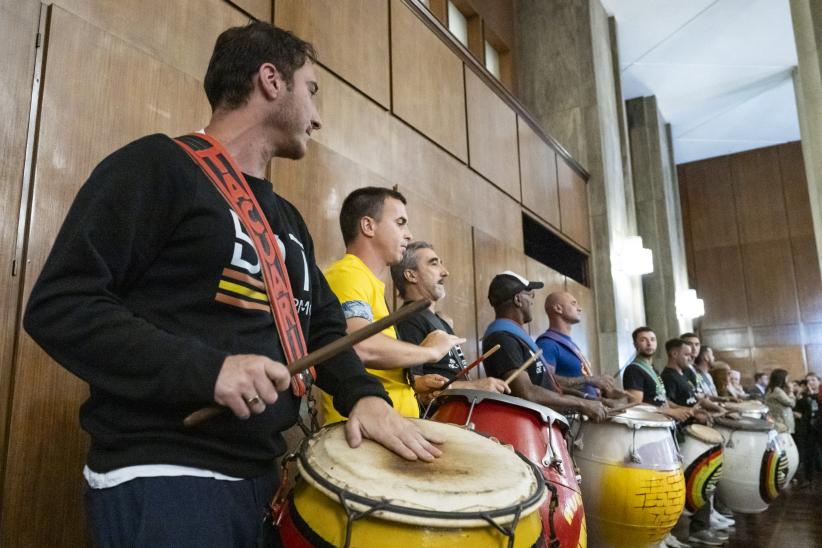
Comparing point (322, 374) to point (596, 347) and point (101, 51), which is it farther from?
point (596, 347)

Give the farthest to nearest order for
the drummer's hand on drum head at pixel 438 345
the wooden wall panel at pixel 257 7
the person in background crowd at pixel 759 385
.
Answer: the person in background crowd at pixel 759 385
the wooden wall panel at pixel 257 7
the drummer's hand on drum head at pixel 438 345

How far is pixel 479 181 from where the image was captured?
4809 mm

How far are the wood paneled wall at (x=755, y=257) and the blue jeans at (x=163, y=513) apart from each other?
1289 cm

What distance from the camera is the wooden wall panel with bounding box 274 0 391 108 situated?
10.2 feet

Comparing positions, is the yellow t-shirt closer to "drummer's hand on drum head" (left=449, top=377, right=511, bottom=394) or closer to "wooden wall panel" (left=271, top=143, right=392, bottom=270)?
"drummer's hand on drum head" (left=449, top=377, right=511, bottom=394)

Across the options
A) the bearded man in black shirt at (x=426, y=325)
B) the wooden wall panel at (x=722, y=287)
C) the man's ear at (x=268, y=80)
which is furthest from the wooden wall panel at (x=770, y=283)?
the man's ear at (x=268, y=80)

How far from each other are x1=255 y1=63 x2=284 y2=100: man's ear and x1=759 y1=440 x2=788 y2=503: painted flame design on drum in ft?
14.8

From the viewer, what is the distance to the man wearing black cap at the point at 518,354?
2.77 meters

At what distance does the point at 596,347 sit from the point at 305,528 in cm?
624

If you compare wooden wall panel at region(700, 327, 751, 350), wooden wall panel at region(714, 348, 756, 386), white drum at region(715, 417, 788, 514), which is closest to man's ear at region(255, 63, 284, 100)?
white drum at region(715, 417, 788, 514)

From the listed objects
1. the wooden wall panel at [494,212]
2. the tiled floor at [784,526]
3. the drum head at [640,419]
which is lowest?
the tiled floor at [784,526]

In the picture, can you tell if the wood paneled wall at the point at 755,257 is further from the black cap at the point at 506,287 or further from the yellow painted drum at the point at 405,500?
the yellow painted drum at the point at 405,500

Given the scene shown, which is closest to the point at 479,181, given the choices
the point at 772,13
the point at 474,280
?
the point at 474,280

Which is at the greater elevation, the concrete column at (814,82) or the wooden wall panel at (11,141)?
the concrete column at (814,82)
